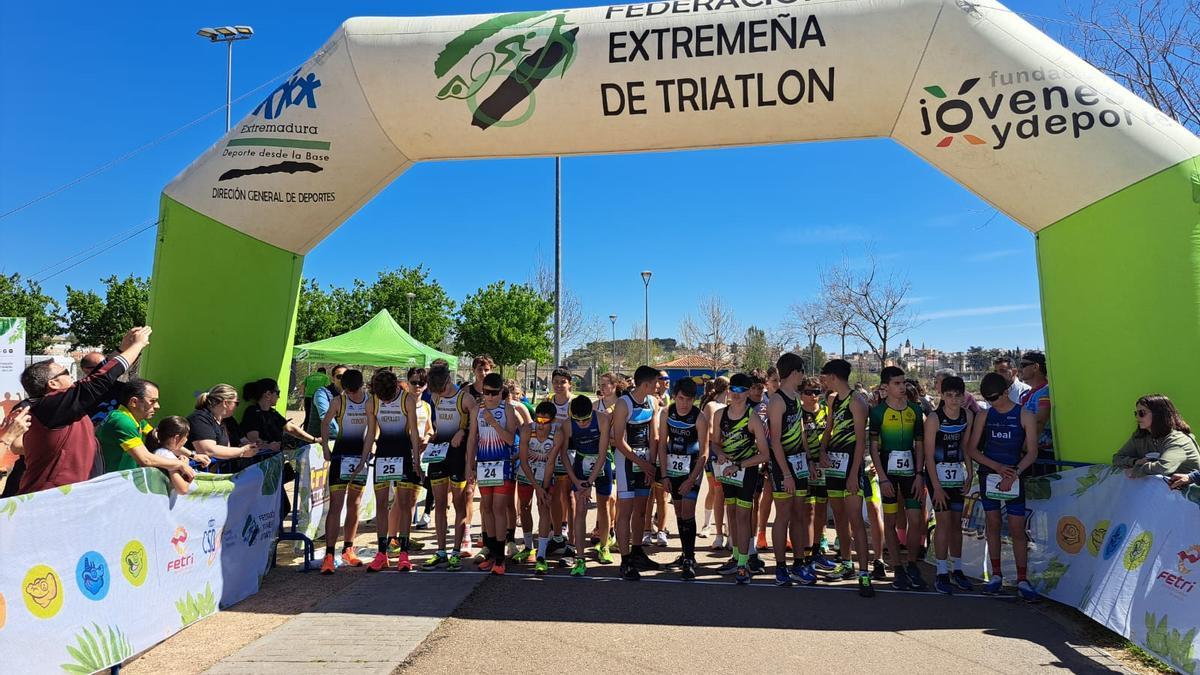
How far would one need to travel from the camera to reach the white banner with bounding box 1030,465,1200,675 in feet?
12.9

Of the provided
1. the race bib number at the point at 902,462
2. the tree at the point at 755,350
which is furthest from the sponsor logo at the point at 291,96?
the tree at the point at 755,350

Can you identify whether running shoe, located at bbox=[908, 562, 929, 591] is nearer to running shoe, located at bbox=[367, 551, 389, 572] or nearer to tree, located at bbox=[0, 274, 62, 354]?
running shoe, located at bbox=[367, 551, 389, 572]

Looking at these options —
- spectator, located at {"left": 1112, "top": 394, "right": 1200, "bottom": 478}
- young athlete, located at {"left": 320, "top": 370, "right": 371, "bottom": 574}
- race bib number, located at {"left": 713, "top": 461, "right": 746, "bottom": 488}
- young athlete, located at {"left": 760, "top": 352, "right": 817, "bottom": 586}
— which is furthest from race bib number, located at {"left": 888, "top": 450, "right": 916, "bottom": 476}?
young athlete, located at {"left": 320, "top": 370, "right": 371, "bottom": 574}

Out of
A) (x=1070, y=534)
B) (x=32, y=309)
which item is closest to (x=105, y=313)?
(x=32, y=309)

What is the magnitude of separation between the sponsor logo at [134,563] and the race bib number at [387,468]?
2288mm

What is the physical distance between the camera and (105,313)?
29953mm

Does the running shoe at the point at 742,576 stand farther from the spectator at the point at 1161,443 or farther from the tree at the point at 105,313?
the tree at the point at 105,313

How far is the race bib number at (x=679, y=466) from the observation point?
6.09 metres

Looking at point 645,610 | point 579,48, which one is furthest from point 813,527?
point 579,48

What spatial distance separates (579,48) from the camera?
6.03m

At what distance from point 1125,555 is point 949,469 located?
1.35 metres

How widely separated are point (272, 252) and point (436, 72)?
92.7 inches

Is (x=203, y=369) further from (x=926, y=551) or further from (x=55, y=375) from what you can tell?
(x=926, y=551)

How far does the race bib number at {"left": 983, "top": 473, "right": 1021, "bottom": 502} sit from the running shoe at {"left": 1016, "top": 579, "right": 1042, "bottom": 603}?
648mm
